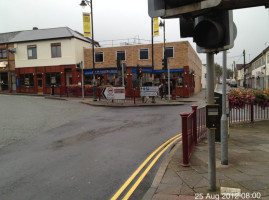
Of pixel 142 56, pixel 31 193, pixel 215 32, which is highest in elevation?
pixel 142 56

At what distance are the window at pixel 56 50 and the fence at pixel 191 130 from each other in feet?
93.2

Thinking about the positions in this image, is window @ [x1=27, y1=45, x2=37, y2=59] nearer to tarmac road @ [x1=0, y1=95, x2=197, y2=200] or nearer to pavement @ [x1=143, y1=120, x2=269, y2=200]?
tarmac road @ [x1=0, y1=95, x2=197, y2=200]

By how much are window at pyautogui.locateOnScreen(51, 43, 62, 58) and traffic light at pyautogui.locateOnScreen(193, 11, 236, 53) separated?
3130 cm

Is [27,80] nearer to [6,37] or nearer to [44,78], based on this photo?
[44,78]

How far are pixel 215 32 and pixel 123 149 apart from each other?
4.50m

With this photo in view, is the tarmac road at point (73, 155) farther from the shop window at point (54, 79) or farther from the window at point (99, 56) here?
the window at point (99, 56)

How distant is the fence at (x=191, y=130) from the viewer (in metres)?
5.20

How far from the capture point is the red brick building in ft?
97.1

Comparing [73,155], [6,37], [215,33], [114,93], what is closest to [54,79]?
[6,37]

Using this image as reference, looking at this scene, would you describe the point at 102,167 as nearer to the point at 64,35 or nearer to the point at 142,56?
the point at 142,56

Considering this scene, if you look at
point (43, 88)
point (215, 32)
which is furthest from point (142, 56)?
point (215, 32)

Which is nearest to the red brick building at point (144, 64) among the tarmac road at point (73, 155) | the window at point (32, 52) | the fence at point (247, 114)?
the window at point (32, 52)

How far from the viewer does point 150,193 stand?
4039mm

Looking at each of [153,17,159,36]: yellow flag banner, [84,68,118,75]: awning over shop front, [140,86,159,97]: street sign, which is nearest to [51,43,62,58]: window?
[84,68,118,75]: awning over shop front
